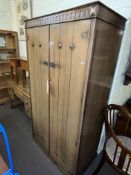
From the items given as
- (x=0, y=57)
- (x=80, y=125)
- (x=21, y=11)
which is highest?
(x=21, y=11)

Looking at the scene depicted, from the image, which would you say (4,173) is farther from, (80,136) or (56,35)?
(56,35)

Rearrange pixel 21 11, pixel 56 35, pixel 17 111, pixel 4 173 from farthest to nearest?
pixel 17 111 → pixel 21 11 → pixel 56 35 → pixel 4 173

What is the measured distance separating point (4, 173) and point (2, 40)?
9.49ft

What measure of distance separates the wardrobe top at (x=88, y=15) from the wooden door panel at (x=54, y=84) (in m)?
0.07

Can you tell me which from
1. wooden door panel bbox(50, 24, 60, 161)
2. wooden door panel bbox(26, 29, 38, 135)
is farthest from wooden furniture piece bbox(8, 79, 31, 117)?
wooden door panel bbox(50, 24, 60, 161)

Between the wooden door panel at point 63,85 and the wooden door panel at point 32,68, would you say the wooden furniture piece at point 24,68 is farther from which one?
the wooden door panel at point 63,85

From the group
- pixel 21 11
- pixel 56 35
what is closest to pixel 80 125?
pixel 56 35

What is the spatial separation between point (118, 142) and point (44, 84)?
2.90 ft

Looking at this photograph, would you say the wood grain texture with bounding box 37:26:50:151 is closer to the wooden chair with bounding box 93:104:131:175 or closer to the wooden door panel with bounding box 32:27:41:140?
the wooden door panel with bounding box 32:27:41:140

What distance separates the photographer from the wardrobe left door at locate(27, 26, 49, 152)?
3.84 ft

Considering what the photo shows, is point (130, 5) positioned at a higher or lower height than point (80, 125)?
higher

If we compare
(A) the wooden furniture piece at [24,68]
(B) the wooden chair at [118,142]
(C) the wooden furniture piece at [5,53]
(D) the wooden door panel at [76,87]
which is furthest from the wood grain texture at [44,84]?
(C) the wooden furniture piece at [5,53]

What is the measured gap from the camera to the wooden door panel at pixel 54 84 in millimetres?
1008

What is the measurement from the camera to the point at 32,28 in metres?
1.24
